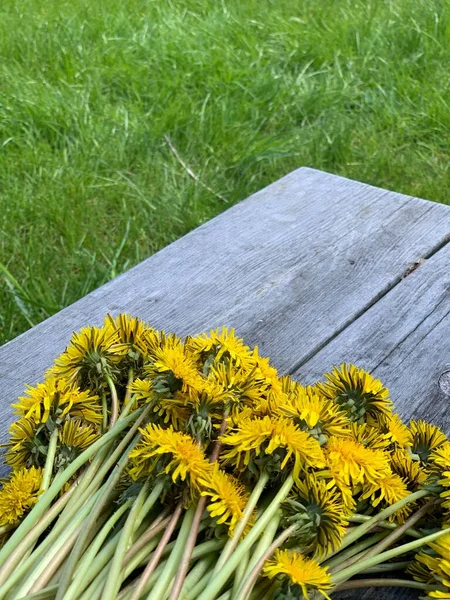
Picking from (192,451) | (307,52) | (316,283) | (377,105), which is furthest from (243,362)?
(307,52)

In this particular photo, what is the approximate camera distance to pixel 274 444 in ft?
2.16

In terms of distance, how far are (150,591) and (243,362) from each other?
24 centimetres

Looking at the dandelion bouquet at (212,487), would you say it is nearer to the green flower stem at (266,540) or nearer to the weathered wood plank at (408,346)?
the green flower stem at (266,540)

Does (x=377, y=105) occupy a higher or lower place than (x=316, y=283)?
lower

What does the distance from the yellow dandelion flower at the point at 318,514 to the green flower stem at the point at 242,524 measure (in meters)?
0.03

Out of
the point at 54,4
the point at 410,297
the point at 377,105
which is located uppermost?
the point at 54,4

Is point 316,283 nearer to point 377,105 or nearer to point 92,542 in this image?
point 92,542

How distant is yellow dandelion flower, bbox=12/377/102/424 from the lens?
29.0 inches

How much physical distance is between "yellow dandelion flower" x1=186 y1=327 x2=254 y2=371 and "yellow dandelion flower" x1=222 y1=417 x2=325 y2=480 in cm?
10

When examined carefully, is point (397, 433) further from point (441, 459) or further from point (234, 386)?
point (234, 386)

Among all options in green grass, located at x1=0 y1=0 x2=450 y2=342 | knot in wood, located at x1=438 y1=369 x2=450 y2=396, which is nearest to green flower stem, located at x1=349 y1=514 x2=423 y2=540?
knot in wood, located at x1=438 y1=369 x2=450 y2=396

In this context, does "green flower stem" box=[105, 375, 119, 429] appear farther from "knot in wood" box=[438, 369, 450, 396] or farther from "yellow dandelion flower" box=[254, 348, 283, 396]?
"knot in wood" box=[438, 369, 450, 396]

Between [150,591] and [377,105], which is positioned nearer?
[150,591]

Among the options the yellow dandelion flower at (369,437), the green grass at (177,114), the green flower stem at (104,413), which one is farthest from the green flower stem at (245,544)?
the green grass at (177,114)
